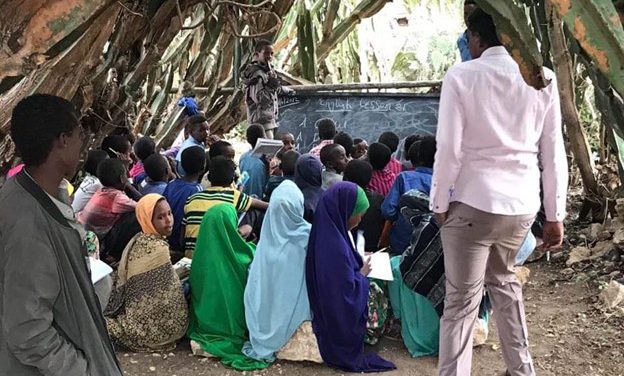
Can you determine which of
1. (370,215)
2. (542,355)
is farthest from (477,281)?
(370,215)

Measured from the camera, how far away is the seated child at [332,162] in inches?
186

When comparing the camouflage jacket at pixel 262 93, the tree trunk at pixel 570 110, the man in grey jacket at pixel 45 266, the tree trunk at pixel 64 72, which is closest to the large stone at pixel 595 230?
the tree trunk at pixel 570 110

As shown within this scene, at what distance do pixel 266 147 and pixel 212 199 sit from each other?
1301 millimetres

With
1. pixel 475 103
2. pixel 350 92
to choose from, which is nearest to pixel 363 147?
pixel 350 92

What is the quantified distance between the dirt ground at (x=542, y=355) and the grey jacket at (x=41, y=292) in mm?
1923

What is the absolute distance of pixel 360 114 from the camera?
24.5ft

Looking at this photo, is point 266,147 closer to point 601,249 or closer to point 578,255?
point 578,255

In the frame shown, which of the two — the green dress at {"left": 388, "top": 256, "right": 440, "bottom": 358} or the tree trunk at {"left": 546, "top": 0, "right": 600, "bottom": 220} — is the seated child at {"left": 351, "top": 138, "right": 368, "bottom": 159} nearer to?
the tree trunk at {"left": 546, "top": 0, "right": 600, "bottom": 220}

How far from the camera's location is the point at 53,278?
1.59 meters

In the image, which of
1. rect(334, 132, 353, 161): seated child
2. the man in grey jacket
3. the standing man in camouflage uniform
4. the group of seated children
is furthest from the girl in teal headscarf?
the standing man in camouflage uniform

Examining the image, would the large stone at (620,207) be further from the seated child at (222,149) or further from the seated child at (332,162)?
the seated child at (222,149)

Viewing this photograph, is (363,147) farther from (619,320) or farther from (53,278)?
(53,278)

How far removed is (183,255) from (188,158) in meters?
0.68

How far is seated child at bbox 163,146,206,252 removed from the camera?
4344 millimetres
